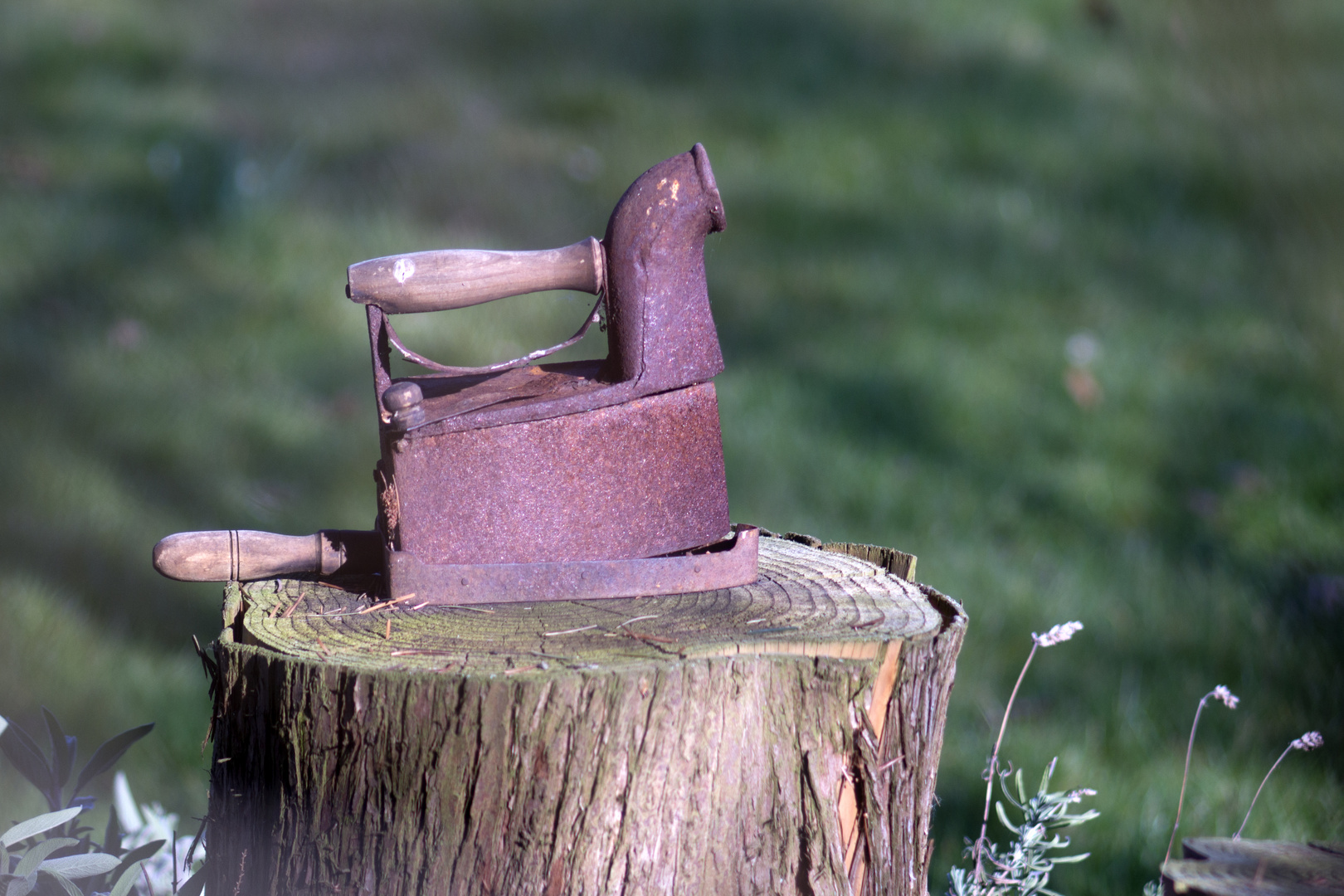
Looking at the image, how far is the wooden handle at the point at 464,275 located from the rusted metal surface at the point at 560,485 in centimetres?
18

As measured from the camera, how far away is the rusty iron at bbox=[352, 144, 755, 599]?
149 centimetres

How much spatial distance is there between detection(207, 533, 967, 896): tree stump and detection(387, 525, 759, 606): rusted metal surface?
0.09 metres

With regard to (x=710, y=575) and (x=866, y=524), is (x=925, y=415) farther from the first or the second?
(x=710, y=575)

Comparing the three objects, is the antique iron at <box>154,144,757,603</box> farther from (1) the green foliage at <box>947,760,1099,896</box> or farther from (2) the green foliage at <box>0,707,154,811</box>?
(1) the green foliage at <box>947,760,1099,896</box>

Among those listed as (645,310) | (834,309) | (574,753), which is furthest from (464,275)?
(834,309)

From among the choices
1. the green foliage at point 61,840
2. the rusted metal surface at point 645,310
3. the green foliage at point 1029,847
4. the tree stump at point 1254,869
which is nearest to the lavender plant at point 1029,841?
the green foliage at point 1029,847

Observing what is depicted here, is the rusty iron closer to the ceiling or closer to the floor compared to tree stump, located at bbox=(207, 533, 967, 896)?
closer to the ceiling

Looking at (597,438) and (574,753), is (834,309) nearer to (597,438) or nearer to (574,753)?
(597,438)

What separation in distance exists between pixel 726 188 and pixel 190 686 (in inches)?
119

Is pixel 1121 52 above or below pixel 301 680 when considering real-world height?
above

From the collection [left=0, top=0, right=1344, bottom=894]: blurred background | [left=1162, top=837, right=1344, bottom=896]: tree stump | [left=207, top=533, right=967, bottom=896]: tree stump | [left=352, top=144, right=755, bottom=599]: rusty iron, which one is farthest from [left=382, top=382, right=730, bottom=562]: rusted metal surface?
[left=0, top=0, right=1344, bottom=894]: blurred background

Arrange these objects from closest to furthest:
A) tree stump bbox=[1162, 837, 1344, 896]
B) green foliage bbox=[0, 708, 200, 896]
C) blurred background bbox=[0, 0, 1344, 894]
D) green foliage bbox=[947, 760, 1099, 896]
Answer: tree stump bbox=[1162, 837, 1344, 896] → green foliage bbox=[0, 708, 200, 896] → green foliage bbox=[947, 760, 1099, 896] → blurred background bbox=[0, 0, 1344, 894]

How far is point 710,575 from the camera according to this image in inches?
60.7

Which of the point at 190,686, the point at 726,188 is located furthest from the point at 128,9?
the point at 190,686
